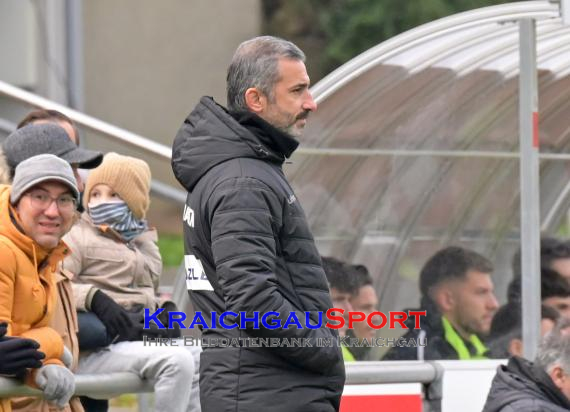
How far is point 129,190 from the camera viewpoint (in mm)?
5508

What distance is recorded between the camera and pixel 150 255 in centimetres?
559

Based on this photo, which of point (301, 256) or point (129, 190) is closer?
point (301, 256)

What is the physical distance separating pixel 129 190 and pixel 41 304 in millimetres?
1041

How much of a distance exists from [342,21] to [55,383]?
17234mm

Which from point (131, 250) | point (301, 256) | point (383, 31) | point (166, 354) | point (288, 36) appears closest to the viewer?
point (301, 256)

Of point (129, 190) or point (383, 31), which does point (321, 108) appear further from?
point (383, 31)

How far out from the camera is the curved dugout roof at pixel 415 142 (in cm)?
673

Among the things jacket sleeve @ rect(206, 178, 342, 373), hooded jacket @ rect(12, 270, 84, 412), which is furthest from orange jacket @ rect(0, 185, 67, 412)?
jacket sleeve @ rect(206, 178, 342, 373)

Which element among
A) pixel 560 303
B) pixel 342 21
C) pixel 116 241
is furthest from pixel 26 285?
pixel 342 21

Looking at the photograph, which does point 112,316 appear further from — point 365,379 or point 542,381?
point 542,381

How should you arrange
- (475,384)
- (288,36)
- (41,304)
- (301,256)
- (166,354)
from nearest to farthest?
(301,256), (41,304), (166,354), (475,384), (288,36)

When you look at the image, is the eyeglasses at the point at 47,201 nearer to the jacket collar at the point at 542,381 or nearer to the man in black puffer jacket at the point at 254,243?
the man in black puffer jacket at the point at 254,243

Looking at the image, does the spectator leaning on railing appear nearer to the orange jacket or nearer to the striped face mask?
the orange jacket

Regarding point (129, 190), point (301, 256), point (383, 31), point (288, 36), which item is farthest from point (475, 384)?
point (288, 36)
